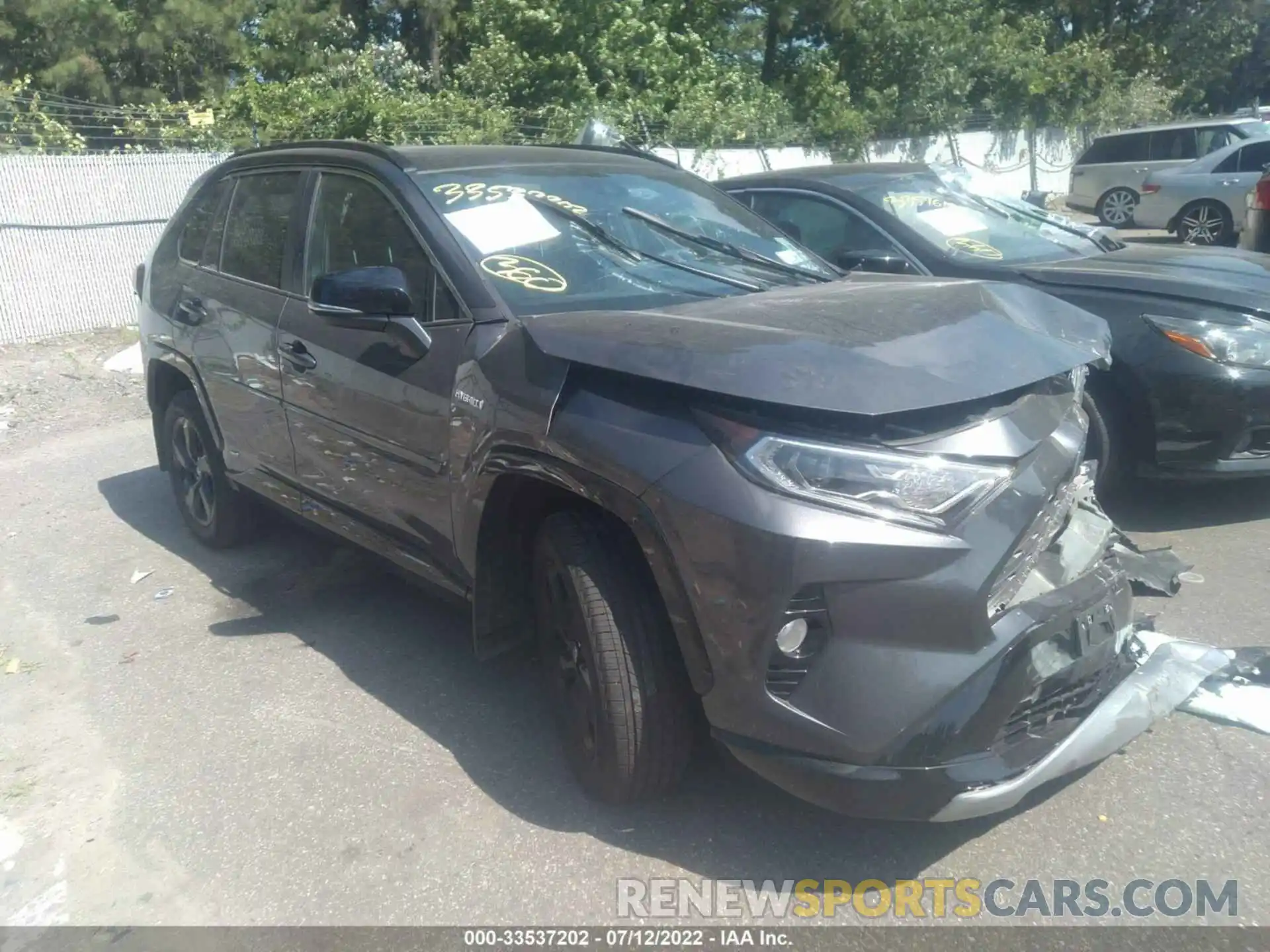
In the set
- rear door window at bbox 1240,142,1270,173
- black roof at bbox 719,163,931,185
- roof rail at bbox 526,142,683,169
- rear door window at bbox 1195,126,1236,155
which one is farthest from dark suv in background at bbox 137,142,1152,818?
rear door window at bbox 1195,126,1236,155

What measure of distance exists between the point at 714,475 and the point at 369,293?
1.44m

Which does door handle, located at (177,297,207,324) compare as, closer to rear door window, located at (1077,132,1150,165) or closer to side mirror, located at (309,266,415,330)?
side mirror, located at (309,266,415,330)

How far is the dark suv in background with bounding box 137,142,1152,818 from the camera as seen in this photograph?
8.43 ft

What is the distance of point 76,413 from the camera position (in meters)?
8.97

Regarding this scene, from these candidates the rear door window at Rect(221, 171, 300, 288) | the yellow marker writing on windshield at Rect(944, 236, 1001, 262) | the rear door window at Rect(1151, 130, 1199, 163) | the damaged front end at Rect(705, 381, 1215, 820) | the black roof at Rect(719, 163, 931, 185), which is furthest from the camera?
the rear door window at Rect(1151, 130, 1199, 163)

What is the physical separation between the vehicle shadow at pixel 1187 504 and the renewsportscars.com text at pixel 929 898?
2.72 m

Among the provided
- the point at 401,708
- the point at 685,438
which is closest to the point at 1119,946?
the point at 685,438

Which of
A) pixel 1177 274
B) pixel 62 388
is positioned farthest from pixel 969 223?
pixel 62 388

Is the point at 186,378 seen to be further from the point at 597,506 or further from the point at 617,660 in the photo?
the point at 617,660

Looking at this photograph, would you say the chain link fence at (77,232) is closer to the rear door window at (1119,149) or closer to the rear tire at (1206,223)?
the rear tire at (1206,223)

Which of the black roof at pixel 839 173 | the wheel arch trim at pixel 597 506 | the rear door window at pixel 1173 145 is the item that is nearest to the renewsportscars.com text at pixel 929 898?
the wheel arch trim at pixel 597 506

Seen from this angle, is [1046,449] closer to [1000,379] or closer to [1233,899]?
[1000,379]

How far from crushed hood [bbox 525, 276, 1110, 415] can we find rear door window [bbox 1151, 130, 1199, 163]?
17.1 metres

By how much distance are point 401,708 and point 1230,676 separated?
2768 mm
